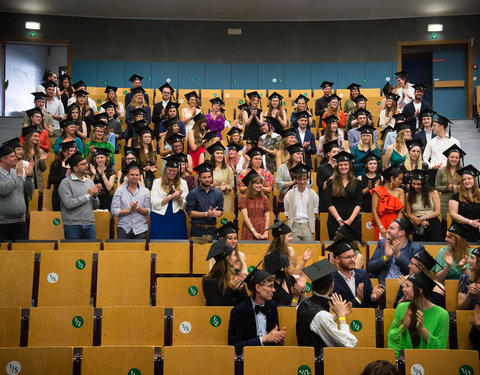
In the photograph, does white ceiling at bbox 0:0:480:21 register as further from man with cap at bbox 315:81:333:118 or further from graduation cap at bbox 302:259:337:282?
graduation cap at bbox 302:259:337:282

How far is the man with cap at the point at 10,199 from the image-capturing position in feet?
21.4

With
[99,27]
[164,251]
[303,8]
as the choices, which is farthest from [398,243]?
[99,27]

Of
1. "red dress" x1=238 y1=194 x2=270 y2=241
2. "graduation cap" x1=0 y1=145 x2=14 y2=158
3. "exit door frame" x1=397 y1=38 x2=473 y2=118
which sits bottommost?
"red dress" x1=238 y1=194 x2=270 y2=241

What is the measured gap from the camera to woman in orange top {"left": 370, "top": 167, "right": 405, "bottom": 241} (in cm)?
699

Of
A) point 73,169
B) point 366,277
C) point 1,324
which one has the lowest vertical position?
point 1,324

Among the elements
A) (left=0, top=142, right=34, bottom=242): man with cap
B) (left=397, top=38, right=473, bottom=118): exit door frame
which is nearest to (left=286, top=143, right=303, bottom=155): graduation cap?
(left=0, top=142, right=34, bottom=242): man with cap

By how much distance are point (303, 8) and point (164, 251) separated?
11.2 meters

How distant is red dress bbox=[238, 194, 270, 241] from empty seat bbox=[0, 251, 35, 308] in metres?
2.55

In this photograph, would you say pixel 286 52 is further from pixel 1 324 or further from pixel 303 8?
pixel 1 324

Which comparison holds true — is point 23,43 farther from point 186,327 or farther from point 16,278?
point 186,327

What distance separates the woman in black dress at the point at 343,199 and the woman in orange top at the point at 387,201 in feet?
0.68

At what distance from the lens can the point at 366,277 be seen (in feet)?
16.3

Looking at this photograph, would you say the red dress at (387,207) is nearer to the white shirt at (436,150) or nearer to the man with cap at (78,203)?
the white shirt at (436,150)

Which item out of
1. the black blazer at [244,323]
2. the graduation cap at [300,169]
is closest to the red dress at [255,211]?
the graduation cap at [300,169]
